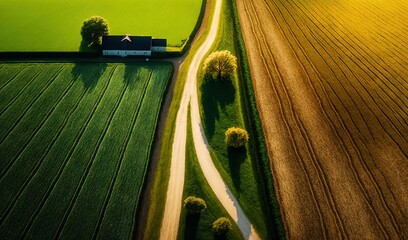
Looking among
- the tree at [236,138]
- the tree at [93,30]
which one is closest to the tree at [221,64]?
the tree at [236,138]

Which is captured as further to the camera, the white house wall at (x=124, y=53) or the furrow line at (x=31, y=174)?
the white house wall at (x=124, y=53)

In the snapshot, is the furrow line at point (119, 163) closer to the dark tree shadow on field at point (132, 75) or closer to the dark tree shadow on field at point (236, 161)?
the dark tree shadow on field at point (132, 75)

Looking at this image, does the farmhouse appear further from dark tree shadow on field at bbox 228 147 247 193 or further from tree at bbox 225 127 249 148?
dark tree shadow on field at bbox 228 147 247 193

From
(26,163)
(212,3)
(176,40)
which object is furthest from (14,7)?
(26,163)

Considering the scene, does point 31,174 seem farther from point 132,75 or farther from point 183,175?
point 132,75

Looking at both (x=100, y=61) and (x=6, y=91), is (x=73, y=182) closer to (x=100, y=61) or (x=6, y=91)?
(x=6, y=91)

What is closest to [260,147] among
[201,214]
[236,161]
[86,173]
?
[236,161]
